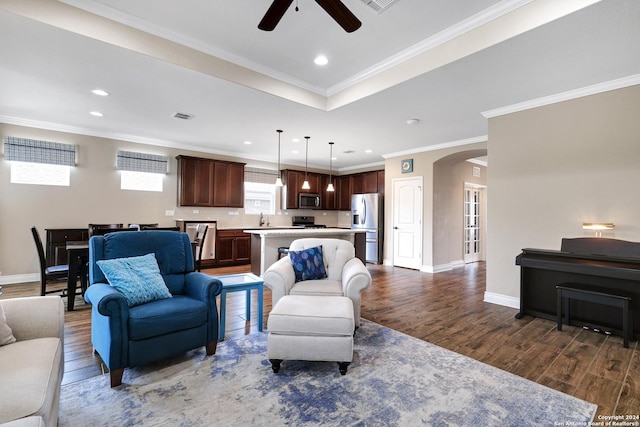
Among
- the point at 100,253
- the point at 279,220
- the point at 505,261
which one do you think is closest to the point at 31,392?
the point at 100,253

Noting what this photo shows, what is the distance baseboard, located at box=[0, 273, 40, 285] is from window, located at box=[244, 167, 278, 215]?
3980 mm

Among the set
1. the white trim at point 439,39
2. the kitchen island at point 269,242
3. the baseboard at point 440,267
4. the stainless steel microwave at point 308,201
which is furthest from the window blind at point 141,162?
the baseboard at point 440,267

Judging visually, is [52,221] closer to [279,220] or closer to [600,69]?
[279,220]

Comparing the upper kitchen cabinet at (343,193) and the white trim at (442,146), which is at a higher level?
the white trim at (442,146)

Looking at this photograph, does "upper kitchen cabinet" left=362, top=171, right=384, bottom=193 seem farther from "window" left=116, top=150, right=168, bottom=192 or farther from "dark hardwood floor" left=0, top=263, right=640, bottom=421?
"window" left=116, top=150, right=168, bottom=192

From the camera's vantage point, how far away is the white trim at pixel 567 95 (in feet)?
10.2

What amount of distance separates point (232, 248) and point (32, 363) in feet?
17.5

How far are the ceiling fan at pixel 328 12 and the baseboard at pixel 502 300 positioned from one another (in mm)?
3843

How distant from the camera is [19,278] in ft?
15.8

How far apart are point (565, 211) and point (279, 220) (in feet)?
20.0

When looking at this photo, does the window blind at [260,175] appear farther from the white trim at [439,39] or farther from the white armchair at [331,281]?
the white armchair at [331,281]

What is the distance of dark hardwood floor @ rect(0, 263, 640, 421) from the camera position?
2.12 metres

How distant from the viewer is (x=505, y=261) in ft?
13.3

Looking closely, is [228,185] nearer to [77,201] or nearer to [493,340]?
[77,201]
